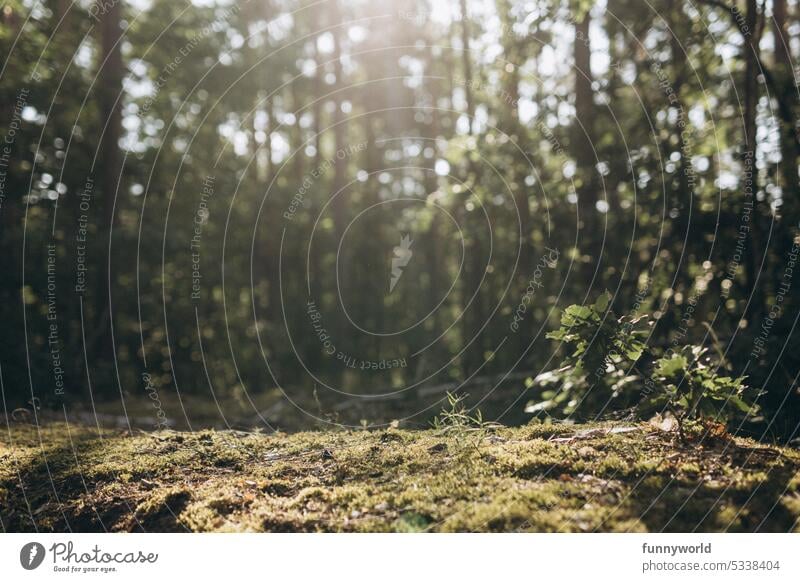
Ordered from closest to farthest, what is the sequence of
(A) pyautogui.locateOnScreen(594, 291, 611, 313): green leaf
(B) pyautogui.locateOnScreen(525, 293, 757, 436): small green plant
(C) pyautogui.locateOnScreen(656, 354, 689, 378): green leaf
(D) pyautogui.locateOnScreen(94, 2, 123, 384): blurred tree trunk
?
1. (C) pyautogui.locateOnScreen(656, 354, 689, 378): green leaf
2. (B) pyautogui.locateOnScreen(525, 293, 757, 436): small green plant
3. (A) pyautogui.locateOnScreen(594, 291, 611, 313): green leaf
4. (D) pyautogui.locateOnScreen(94, 2, 123, 384): blurred tree trunk

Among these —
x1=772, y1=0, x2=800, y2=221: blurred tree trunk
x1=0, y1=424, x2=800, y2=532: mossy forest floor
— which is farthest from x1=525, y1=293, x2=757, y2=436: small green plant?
x1=772, y1=0, x2=800, y2=221: blurred tree trunk

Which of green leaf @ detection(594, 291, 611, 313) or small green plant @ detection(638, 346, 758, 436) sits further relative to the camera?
green leaf @ detection(594, 291, 611, 313)

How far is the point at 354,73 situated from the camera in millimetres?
26359

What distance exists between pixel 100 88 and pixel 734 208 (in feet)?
44.1

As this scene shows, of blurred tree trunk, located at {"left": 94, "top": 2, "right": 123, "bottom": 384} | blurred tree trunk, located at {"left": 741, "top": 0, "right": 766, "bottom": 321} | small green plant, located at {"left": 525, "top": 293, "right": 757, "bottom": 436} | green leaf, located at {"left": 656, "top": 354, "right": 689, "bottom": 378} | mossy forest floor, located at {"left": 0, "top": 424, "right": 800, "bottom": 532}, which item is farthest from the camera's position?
blurred tree trunk, located at {"left": 94, "top": 2, "right": 123, "bottom": 384}

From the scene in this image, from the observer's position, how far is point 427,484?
196 inches

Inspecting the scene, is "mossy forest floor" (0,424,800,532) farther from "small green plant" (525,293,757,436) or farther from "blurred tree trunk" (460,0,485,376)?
"blurred tree trunk" (460,0,485,376)

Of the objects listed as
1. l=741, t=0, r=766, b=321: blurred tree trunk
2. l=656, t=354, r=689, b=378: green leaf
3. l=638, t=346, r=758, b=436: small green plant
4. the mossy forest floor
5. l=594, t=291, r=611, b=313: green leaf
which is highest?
l=741, t=0, r=766, b=321: blurred tree trunk

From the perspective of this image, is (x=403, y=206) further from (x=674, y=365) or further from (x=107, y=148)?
(x=674, y=365)

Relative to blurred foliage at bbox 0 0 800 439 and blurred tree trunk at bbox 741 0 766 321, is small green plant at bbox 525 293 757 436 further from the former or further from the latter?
blurred tree trunk at bbox 741 0 766 321

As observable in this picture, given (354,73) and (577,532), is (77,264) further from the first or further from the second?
(354,73)

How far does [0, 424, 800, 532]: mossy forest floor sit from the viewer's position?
448 cm

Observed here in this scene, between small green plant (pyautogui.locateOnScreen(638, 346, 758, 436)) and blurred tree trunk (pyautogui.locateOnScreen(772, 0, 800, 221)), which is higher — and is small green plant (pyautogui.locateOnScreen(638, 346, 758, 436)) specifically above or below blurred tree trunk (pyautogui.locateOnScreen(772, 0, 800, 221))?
below

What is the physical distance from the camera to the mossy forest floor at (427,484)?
177 inches
